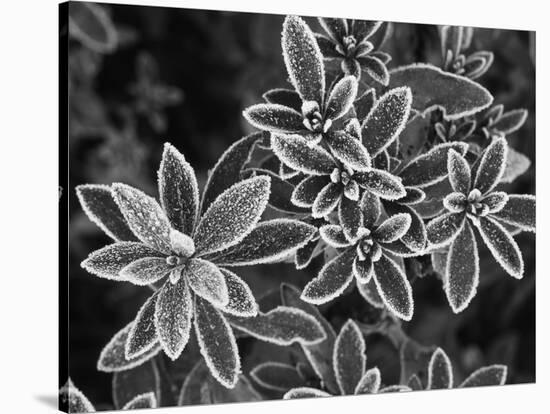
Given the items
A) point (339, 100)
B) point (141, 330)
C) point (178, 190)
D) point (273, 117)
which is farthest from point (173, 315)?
point (339, 100)

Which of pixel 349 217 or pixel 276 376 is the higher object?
pixel 349 217

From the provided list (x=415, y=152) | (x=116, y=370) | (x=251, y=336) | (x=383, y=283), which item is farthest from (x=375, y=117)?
(x=116, y=370)

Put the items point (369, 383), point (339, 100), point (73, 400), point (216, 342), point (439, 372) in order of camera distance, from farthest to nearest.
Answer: point (439, 372) → point (369, 383) → point (339, 100) → point (216, 342) → point (73, 400)


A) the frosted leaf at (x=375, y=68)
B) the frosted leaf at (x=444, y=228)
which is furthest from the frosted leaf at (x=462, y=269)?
the frosted leaf at (x=375, y=68)

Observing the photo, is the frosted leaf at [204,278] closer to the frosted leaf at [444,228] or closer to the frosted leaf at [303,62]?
the frosted leaf at [303,62]

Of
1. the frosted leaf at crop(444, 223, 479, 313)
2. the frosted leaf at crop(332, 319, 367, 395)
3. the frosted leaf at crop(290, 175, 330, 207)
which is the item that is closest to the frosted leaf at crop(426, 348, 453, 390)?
the frosted leaf at crop(444, 223, 479, 313)

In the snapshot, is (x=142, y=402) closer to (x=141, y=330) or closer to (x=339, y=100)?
(x=141, y=330)
